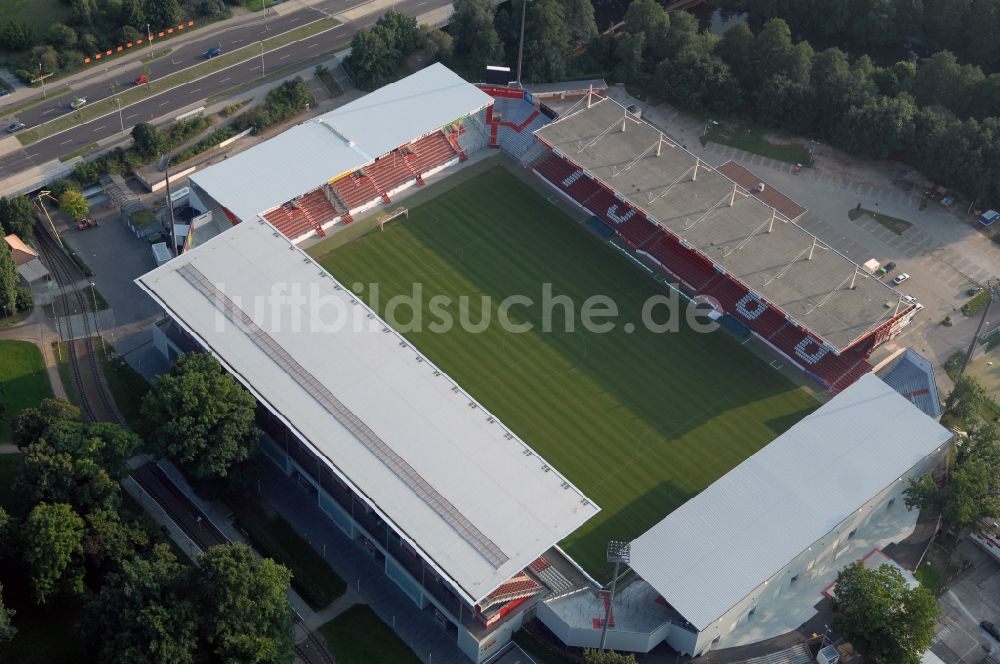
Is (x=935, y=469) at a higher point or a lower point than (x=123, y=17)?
lower

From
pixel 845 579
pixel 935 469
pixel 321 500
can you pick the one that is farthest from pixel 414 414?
pixel 935 469

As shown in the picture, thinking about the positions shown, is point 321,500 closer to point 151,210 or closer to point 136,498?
point 136,498

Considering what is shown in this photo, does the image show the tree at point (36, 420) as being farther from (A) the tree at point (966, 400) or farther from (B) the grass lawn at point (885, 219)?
(B) the grass lawn at point (885, 219)

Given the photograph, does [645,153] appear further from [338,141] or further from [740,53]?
[338,141]

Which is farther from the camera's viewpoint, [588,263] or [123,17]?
[123,17]

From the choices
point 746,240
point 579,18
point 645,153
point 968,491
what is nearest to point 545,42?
point 579,18
